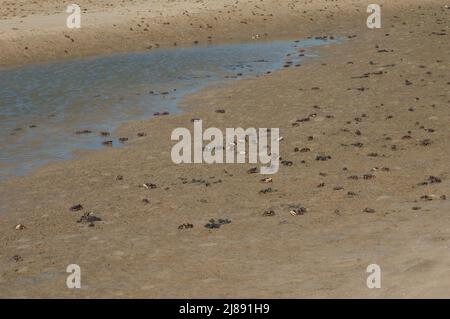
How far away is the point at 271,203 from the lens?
716 inches

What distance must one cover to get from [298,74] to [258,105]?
6806 mm

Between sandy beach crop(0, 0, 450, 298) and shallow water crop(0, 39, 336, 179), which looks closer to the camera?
sandy beach crop(0, 0, 450, 298)

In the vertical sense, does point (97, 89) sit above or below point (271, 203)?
above

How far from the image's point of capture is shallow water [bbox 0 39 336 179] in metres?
25.7

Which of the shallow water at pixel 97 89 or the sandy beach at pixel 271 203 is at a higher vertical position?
the shallow water at pixel 97 89

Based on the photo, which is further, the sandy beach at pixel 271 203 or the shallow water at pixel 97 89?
the shallow water at pixel 97 89

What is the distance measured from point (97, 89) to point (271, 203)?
18109mm

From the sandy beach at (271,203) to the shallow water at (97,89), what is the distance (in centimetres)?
142

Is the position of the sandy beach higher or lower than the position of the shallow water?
lower

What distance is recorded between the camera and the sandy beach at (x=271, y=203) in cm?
1357

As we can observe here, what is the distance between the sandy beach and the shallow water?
1.42 m

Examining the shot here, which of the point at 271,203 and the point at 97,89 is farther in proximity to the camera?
the point at 97,89

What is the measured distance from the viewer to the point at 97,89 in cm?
3431

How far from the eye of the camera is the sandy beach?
44.5 feet
